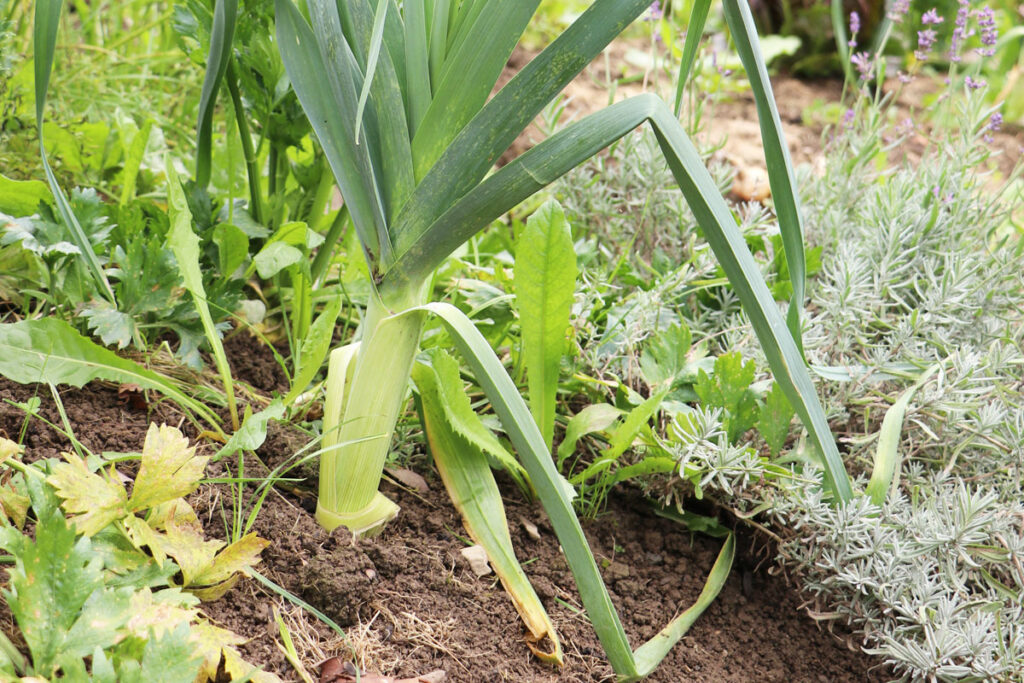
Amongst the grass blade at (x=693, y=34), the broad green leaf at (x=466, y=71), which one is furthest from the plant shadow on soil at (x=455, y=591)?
the grass blade at (x=693, y=34)

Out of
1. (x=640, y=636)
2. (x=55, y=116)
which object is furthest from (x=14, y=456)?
(x=55, y=116)

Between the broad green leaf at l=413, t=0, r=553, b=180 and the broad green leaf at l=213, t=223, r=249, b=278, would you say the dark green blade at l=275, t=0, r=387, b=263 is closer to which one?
the broad green leaf at l=413, t=0, r=553, b=180

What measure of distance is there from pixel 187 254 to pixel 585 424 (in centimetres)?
72

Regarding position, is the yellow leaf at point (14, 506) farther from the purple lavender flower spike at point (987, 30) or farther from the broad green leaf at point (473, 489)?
the purple lavender flower spike at point (987, 30)

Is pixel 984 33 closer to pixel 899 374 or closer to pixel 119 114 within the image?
pixel 899 374

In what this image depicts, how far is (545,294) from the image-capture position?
4.64 feet

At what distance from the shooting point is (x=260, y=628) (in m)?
1.15

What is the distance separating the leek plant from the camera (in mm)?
1072

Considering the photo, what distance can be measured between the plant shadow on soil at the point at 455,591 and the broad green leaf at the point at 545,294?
251 millimetres

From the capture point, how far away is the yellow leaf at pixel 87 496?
3.45 feet

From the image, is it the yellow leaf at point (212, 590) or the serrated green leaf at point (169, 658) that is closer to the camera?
the serrated green leaf at point (169, 658)

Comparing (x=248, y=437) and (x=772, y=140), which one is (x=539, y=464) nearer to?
(x=248, y=437)

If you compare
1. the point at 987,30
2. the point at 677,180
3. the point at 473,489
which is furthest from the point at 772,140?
the point at 987,30

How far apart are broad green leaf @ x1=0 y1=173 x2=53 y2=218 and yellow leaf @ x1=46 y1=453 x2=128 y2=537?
56 cm
